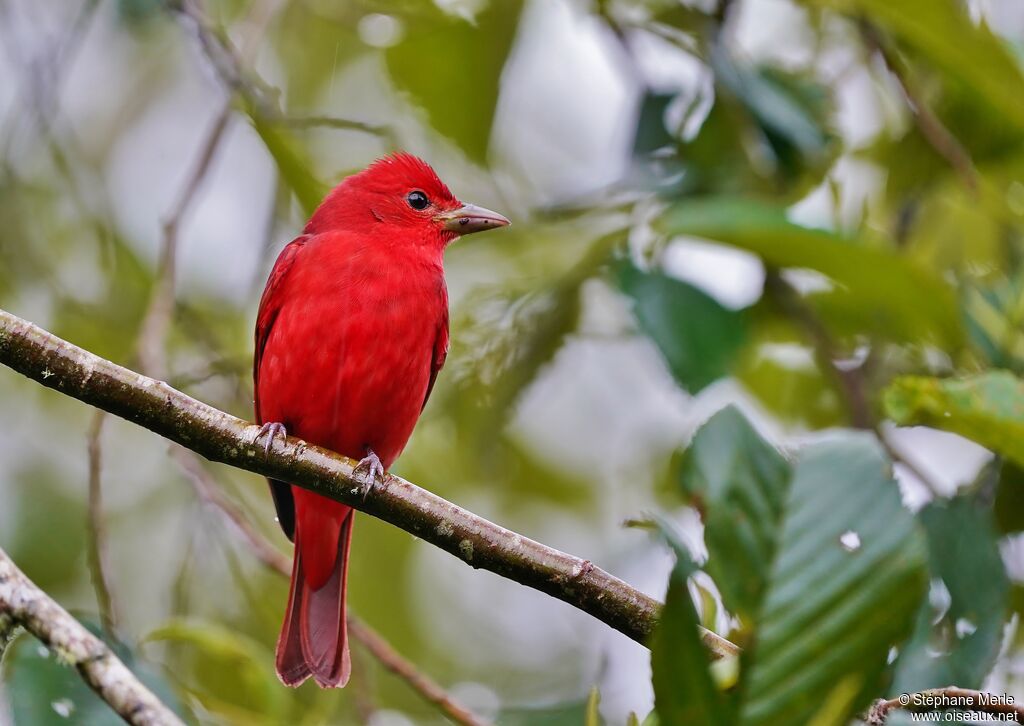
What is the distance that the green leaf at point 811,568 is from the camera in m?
1.65

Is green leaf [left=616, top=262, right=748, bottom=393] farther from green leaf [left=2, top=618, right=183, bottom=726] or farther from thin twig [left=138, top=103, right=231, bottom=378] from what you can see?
green leaf [left=2, top=618, right=183, bottom=726]

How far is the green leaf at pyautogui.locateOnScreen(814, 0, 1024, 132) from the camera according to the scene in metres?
3.42

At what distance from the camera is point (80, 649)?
82.6 inches

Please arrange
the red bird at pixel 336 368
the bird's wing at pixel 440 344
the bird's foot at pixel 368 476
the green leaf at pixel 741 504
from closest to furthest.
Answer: the green leaf at pixel 741 504, the bird's foot at pixel 368 476, the red bird at pixel 336 368, the bird's wing at pixel 440 344

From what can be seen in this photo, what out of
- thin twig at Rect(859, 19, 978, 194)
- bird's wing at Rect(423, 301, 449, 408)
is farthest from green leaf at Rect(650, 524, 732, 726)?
thin twig at Rect(859, 19, 978, 194)

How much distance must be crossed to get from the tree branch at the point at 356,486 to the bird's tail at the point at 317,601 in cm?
117

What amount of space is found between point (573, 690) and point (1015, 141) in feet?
9.89

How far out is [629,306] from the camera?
12.1 feet

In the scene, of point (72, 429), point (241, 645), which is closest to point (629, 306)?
point (241, 645)

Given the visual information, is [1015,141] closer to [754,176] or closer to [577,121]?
[754,176]

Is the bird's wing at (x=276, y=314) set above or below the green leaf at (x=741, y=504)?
below

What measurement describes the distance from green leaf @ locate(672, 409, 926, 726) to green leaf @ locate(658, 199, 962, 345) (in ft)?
4.71

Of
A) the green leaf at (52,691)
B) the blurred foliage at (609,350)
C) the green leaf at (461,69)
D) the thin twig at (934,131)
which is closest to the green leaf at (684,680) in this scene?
the blurred foliage at (609,350)

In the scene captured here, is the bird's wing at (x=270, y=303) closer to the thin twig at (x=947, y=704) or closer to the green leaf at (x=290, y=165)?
the green leaf at (x=290, y=165)
